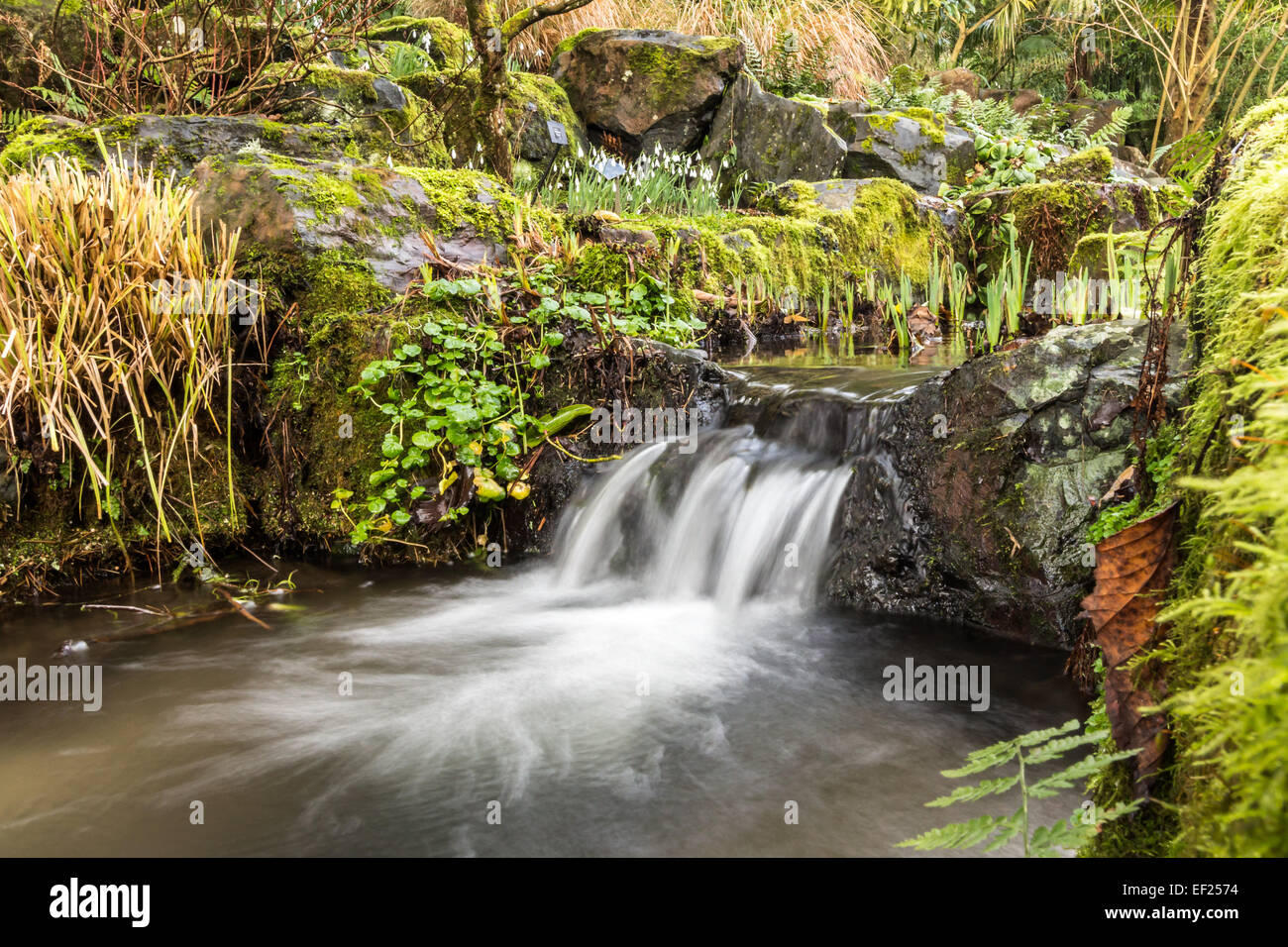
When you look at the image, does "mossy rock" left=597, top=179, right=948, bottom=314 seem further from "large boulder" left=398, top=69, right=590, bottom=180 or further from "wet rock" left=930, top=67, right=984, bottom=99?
"wet rock" left=930, top=67, right=984, bottom=99

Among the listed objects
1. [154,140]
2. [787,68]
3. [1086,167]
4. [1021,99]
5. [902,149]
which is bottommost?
[154,140]

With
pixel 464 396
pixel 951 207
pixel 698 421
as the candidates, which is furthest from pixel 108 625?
pixel 951 207

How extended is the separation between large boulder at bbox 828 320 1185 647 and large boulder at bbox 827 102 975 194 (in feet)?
28.3

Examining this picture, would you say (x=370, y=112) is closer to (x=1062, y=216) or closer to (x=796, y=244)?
(x=796, y=244)

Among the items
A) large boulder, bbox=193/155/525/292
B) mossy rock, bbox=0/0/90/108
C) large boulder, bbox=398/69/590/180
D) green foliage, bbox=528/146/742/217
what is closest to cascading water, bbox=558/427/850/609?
large boulder, bbox=193/155/525/292

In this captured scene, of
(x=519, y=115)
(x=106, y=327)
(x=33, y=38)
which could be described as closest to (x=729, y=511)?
(x=106, y=327)

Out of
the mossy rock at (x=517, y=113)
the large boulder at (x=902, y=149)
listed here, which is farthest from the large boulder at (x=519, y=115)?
the large boulder at (x=902, y=149)

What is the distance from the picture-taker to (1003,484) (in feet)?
10.4

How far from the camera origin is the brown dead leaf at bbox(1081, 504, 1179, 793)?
4.19 ft

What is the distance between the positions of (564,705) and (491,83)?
6.18m

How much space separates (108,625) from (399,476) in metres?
1.45

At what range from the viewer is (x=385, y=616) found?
359 centimetres

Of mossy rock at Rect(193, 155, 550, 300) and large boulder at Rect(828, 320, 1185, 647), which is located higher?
mossy rock at Rect(193, 155, 550, 300)

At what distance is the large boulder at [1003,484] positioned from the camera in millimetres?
2977
